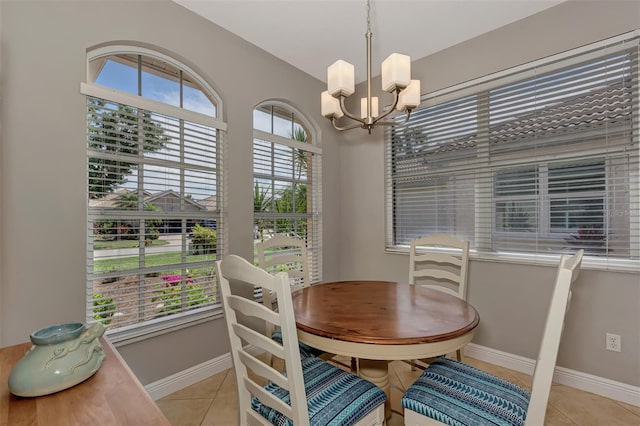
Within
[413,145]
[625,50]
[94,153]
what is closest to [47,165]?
[94,153]

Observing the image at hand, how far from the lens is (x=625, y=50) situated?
1907 mm

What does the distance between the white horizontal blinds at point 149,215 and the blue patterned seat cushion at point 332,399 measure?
116 cm

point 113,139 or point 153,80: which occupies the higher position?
point 153,80

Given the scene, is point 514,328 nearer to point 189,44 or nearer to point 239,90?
point 239,90

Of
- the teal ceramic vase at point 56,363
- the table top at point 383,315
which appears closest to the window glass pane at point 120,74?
the teal ceramic vase at point 56,363

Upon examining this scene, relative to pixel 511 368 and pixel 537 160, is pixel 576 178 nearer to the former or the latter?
pixel 537 160

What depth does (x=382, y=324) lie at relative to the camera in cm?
128

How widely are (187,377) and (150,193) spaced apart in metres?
1.33

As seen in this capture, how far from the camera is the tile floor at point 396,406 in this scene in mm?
1726

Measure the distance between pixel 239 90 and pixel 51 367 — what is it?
86.5 inches

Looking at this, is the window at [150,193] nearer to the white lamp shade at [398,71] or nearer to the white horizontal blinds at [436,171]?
the white lamp shade at [398,71]

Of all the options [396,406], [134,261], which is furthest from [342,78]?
[396,406]

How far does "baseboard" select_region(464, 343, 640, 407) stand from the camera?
6.18 ft

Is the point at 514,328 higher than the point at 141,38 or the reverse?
the reverse
